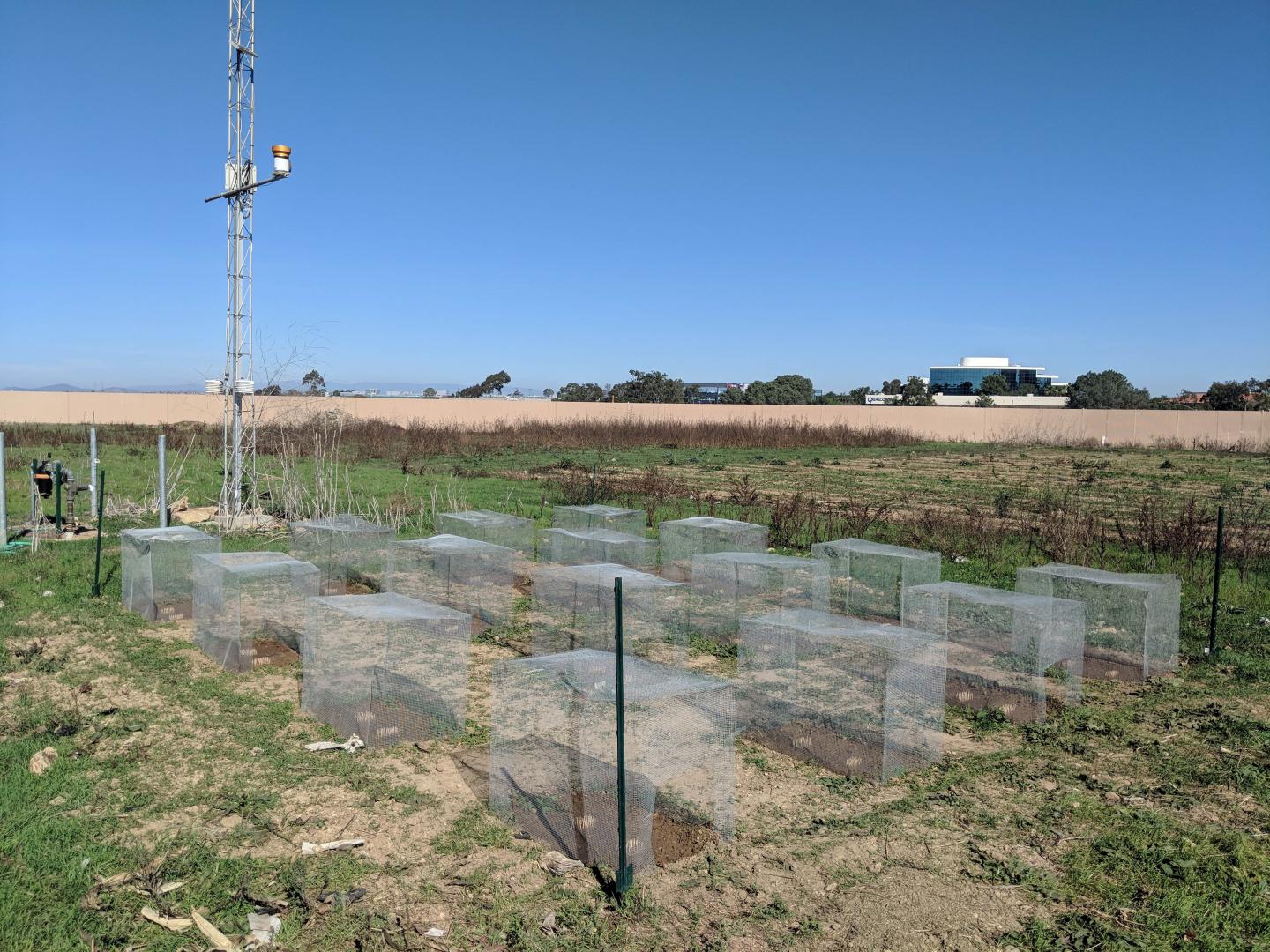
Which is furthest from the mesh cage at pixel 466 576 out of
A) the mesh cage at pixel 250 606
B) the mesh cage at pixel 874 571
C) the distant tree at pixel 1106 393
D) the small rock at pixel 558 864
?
the distant tree at pixel 1106 393

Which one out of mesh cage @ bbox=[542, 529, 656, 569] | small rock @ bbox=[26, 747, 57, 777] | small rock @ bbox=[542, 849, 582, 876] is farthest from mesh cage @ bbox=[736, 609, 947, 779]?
small rock @ bbox=[26, 747, 57, 777]

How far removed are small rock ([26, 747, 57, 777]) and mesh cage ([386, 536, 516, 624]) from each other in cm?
320

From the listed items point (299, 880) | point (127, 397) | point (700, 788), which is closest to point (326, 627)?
point (299, 880)

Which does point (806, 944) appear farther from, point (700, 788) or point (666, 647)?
point (666, 647)

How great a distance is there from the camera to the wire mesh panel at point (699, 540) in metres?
8.61

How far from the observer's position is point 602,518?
9523mm

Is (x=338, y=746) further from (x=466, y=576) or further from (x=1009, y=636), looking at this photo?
(x=1009, y=636)

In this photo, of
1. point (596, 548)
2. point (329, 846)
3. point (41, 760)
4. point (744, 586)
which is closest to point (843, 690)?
point (744, 586)

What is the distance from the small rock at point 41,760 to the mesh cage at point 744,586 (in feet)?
14.7

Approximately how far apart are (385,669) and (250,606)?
6.71 feet

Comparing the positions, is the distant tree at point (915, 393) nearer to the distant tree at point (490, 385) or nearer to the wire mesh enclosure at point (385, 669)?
the distant tree at point (490, 385)

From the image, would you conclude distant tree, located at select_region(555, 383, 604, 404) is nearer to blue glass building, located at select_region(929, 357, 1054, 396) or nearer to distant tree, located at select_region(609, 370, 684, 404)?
distant tree, located at select_region(609, 370, 684, 404)

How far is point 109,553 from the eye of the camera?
9.88 meters

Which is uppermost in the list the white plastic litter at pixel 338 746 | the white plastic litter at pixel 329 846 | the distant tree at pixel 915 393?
the distant tree at pixel 915 393
